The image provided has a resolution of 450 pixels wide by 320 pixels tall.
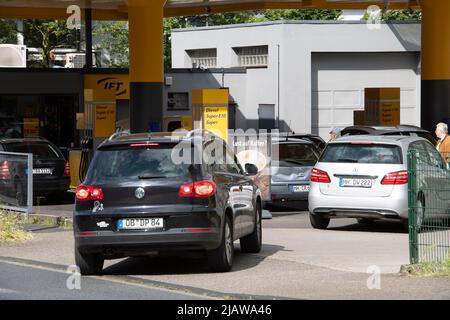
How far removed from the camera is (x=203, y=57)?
49.3 metres

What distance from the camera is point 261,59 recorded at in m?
45.1

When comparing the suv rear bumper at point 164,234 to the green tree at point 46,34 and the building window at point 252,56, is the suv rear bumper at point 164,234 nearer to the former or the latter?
the building window at point 252,56

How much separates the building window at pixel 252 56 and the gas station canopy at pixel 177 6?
5791mm

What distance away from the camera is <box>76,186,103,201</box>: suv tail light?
1266cm

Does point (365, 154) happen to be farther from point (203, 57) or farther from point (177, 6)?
point (203, 57)

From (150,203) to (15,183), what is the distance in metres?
8.54

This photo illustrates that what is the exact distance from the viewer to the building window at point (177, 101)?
41.2 meters

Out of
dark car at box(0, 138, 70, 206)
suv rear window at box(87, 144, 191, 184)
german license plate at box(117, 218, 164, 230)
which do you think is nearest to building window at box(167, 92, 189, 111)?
dark car at box(0, 138, 70, 206)

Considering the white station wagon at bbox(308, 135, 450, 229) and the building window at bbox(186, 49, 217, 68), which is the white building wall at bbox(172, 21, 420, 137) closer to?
the building window at bbox(186, 49, 217, 68)

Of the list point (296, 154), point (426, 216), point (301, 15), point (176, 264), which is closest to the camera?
point (426, 216)

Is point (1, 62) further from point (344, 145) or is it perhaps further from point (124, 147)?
point (124, 147)

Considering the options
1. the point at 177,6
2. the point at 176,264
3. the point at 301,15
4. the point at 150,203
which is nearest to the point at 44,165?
the point at 176,264

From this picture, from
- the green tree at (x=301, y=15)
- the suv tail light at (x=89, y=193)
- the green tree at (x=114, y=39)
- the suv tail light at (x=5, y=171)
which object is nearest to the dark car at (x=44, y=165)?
the suv tail light at (x=5, y=171)

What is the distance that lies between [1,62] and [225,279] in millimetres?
30580
